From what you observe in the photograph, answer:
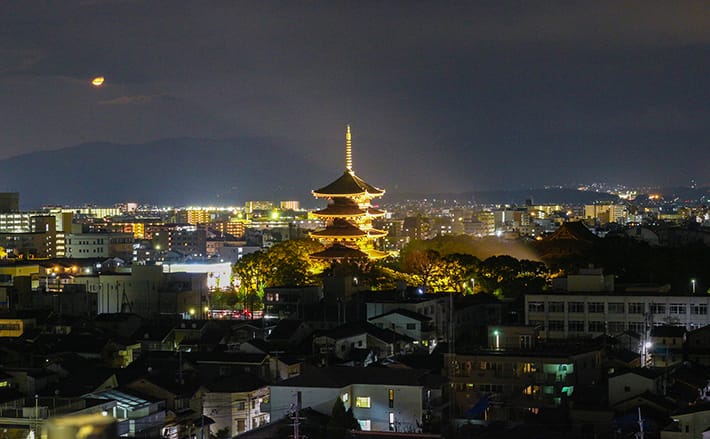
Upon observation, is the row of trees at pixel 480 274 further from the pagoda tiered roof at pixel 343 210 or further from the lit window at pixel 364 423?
the lit window at pixel 364 423

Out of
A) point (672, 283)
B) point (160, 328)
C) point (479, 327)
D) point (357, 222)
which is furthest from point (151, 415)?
point (357, 222)

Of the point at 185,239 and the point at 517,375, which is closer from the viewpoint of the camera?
the point at 517,375

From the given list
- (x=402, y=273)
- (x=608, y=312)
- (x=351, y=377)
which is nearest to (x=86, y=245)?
(x=402, y=273)

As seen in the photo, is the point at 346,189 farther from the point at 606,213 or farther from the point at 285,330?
the point at 606,213

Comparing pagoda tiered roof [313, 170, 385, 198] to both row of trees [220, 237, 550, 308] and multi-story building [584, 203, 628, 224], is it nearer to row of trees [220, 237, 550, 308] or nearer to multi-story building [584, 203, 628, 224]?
row of trees [220, 237, 550, 308]

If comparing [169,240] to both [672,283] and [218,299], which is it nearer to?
[218,299]

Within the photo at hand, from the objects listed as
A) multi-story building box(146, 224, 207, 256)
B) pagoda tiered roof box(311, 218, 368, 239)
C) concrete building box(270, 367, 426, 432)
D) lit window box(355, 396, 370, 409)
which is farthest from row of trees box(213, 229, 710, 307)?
multi-story building box(146, 224, 207, 256)
